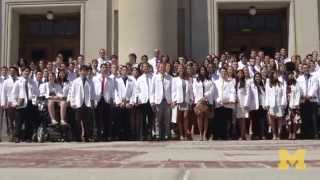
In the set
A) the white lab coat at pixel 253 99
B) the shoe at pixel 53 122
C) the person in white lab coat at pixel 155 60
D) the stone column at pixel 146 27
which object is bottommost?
the shoe at pixel 53 122

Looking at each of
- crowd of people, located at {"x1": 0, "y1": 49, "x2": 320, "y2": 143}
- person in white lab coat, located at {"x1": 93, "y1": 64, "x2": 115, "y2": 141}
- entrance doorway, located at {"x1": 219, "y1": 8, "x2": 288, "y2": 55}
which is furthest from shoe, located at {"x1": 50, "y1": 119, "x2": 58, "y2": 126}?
entrance doorway, located at {"x1": 219, "y1": 8, "x2": 288, "y2": 55}

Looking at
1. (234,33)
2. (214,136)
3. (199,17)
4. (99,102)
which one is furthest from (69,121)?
(234,33)

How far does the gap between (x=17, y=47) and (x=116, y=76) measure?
20.7ft

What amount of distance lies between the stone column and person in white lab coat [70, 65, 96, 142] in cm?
290

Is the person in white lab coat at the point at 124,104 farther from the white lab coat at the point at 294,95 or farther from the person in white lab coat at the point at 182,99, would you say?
the white lab coat at the point at 294,95

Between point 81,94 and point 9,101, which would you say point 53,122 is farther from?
point 9,101

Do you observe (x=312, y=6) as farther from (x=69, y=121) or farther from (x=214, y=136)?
(x=69, y=121)

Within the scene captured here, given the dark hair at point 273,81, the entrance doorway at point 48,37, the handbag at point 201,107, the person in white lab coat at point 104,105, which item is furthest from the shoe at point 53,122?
the entrance doorway at point 48,37

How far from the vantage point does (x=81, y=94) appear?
1628 cm

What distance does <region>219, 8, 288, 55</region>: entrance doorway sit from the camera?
21.6 m

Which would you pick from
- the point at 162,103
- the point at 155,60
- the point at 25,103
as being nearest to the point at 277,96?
the point at 162,103

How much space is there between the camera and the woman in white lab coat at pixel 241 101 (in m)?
16.2

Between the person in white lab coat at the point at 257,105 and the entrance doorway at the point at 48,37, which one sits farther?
the entrance doorway at the point at 48,37

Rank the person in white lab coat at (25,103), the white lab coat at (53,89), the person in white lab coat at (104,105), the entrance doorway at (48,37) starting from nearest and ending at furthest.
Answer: the person in white lab coat at (104,105) < the white lab coat at (53,89) < the person in white lab coat at (25,103) < the entrance doorway at (48,37)
